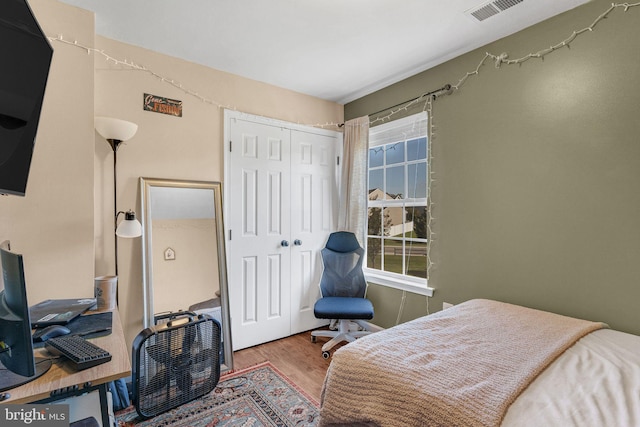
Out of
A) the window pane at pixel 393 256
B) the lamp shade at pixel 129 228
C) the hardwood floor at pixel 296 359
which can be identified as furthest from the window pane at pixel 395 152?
the lamp shade at pixel 129 228

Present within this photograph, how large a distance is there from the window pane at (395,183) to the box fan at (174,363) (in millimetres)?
1984

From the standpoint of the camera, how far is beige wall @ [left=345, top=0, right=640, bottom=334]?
1723 mm

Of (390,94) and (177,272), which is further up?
(390,94)

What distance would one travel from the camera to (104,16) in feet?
6.53

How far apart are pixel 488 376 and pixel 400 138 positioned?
224 centimetres

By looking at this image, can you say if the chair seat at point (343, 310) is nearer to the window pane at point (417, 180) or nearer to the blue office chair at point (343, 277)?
the blue office chair at point (343, 277)

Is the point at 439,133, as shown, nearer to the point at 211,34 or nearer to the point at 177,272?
the point at 211,34

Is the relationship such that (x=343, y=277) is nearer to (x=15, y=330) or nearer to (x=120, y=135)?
(x=120, y=135)

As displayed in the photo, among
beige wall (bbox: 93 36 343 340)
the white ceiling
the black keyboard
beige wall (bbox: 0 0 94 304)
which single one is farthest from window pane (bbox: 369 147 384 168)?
the black keyboard

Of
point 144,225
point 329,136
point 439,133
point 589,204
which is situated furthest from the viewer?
point 329,136

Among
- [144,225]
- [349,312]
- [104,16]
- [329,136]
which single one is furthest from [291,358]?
[104,16]

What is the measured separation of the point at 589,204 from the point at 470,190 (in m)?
0.72

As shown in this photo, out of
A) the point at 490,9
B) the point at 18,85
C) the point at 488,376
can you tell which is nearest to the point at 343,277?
the point at 488,376

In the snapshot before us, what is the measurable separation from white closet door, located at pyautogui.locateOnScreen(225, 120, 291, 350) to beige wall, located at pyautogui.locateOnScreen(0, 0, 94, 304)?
41.5 inches
